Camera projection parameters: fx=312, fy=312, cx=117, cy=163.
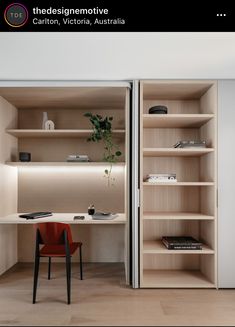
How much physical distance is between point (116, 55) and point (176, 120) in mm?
1134

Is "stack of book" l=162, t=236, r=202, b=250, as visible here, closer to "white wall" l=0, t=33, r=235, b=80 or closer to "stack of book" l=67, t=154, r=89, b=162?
"stack of book" l=67, t=154, r=89, b=162

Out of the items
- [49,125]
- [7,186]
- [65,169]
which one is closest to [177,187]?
[65,169]

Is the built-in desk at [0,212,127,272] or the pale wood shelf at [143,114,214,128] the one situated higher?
the pale wood shelf at [143,114,214,128]

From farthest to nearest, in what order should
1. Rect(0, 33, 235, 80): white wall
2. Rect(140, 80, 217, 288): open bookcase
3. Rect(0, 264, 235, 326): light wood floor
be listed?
1. Rect(140, 80, 217, 288): open bookcase
2. Rect(0, 264, 235, 326): light wood floor
3. Rect(0, 33, 235, 80): white wall

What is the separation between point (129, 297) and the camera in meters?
3.05

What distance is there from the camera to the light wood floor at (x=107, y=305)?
255cm

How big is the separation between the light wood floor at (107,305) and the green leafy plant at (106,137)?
1.42m

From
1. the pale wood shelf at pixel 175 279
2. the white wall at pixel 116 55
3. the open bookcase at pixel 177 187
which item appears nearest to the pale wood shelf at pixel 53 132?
the open bookcase at pixel 177 187

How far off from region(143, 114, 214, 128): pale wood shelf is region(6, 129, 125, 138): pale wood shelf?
43 cm

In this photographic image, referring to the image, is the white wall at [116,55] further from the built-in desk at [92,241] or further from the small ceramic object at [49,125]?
the built-in desk at [92,241]
